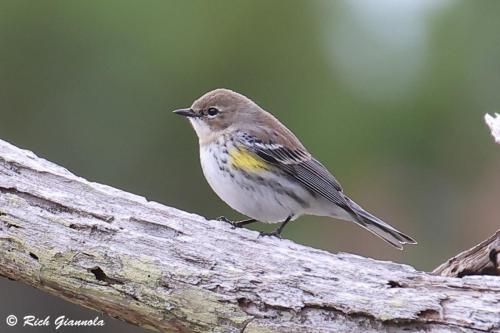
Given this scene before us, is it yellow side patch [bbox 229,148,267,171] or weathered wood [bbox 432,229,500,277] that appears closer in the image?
weathered wood [bbox 432,229,500,277]

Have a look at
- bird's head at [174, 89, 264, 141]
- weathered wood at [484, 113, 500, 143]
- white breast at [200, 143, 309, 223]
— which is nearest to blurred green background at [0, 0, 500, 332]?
bird's head at [174, 89, 264, 141]

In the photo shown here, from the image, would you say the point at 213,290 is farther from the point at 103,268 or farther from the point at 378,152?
the point at 378,152

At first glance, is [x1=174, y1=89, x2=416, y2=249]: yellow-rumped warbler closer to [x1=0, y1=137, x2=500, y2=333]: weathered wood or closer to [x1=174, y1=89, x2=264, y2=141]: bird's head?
[x1=174, y1=89, x2=264, y2=141]: bird's head

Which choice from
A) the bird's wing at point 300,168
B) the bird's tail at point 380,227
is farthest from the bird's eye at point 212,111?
the bird's tail at point 380,227

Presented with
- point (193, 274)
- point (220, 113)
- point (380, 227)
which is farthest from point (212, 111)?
point (193, 274)

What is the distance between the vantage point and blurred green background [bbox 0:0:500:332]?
7332 mm

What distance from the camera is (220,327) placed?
3.72m

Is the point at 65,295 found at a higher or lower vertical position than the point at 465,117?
lower

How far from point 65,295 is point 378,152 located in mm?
4357

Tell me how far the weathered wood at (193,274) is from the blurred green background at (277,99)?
10.4 feet

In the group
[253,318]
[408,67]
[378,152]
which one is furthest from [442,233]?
[253,318]

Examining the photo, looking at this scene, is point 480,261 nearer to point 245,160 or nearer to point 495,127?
point 495,127

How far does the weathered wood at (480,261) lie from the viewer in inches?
158

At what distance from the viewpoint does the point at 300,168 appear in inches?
201
